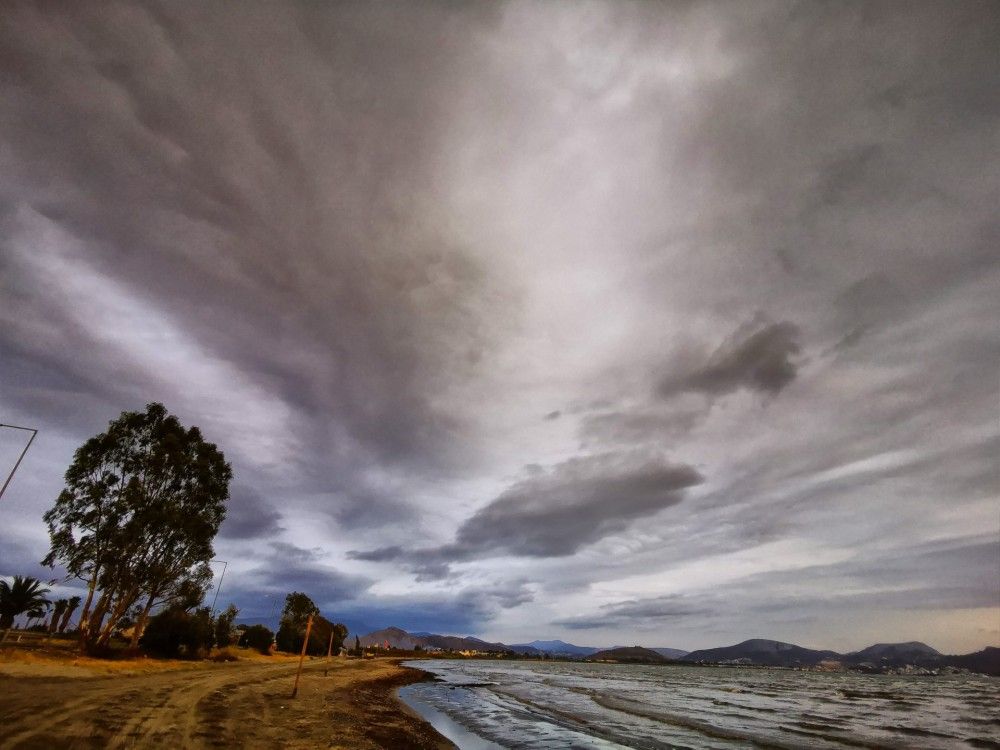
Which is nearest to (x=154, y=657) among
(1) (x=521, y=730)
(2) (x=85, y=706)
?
(2) (x=85, y=706)

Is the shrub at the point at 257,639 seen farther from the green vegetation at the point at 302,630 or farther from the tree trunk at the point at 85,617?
the tree trunk at the point at 85,617

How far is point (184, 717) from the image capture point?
1752 centimetres

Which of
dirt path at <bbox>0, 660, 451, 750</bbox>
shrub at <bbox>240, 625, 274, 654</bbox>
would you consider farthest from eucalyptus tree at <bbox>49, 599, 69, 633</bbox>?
dirt path at <bbox>0, 660, 451, 750</bbox>

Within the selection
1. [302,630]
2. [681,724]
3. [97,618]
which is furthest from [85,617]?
[302,630]

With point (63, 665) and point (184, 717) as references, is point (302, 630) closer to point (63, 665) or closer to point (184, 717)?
point (63, 665)

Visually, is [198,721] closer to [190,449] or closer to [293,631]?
[190,449]

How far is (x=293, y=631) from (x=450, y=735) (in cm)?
8221

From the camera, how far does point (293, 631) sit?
297 feet

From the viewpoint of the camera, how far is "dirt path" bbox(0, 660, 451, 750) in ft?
44.5

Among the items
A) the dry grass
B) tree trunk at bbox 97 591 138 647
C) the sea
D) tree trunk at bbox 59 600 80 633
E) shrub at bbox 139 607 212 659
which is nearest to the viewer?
the dry grass

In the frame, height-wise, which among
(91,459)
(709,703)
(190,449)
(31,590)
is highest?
(190,449)

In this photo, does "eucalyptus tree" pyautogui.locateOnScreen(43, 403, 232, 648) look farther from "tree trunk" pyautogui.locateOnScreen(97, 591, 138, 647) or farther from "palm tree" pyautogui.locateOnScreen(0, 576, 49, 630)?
"palm tree" pyautogui.locateOnScreen(0, 576, 49, 630)

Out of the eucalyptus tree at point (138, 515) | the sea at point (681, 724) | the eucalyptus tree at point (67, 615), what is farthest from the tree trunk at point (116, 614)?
the eucalyptus tree at point (67, 615)

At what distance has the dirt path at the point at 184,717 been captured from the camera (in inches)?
535
